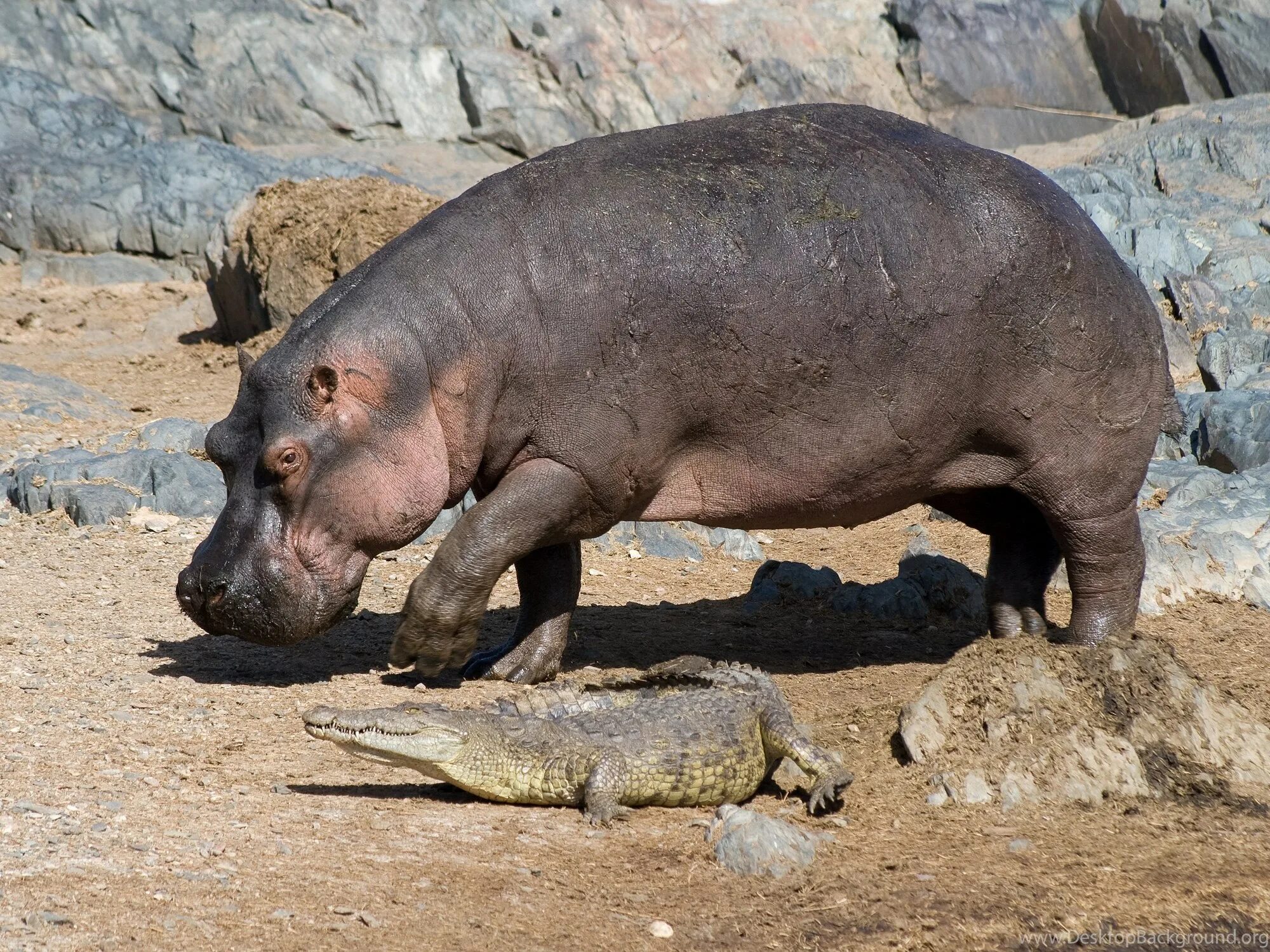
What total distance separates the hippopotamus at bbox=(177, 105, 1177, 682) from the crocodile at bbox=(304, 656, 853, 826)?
0.97 m

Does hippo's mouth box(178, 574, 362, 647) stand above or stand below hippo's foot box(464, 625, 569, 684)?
above

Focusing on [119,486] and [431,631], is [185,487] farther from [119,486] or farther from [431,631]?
[431,631]

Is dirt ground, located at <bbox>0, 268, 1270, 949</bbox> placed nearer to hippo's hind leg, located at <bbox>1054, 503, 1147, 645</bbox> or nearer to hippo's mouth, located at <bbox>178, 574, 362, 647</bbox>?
hippo's mouth, located at <bbox>178, 574, 362, 647</bbox>

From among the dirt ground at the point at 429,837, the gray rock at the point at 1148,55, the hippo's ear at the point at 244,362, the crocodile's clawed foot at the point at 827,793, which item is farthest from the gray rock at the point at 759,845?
the gray rock at the point at 1148,55

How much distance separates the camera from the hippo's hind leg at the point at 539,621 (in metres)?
6.66

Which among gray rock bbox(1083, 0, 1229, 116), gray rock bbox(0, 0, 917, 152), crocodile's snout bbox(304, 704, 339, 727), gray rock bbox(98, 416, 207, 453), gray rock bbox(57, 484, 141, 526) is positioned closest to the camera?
crocodile's snout bbox(304, 704, 339, 727)

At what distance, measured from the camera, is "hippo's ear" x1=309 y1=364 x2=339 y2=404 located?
571 centimetres

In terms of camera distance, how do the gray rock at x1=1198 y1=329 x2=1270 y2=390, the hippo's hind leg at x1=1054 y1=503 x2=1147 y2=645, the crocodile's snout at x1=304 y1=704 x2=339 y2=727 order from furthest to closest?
the gray rock at x1=1198 y1=329 x2=1270 y2=390
the hippo's hind leg at x1=1054 y1=503 x2=1147 y2=645
the crocodile's snout at x1=304 y1=704 x2=339 y2=727

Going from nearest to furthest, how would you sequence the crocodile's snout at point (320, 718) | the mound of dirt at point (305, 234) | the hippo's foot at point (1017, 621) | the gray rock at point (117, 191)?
the crocodile's snout at point (320, 718)
the hippo's foot at point (1017, 621)
the mound of dirt at point (305, 234)
the gray rock at point (117, 191)

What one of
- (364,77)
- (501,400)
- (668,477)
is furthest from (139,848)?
(364,77)

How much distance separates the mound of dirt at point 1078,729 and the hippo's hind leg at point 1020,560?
1512 millimetres

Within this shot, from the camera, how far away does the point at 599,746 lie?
5.08 m

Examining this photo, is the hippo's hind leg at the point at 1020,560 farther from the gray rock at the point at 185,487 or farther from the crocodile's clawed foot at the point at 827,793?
the gray rock at the point at 185,487

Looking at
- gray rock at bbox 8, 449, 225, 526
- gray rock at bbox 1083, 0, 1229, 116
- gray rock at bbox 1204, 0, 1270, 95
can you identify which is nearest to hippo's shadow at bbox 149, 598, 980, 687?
gray rock at bbox 8, 449, 225, 526
